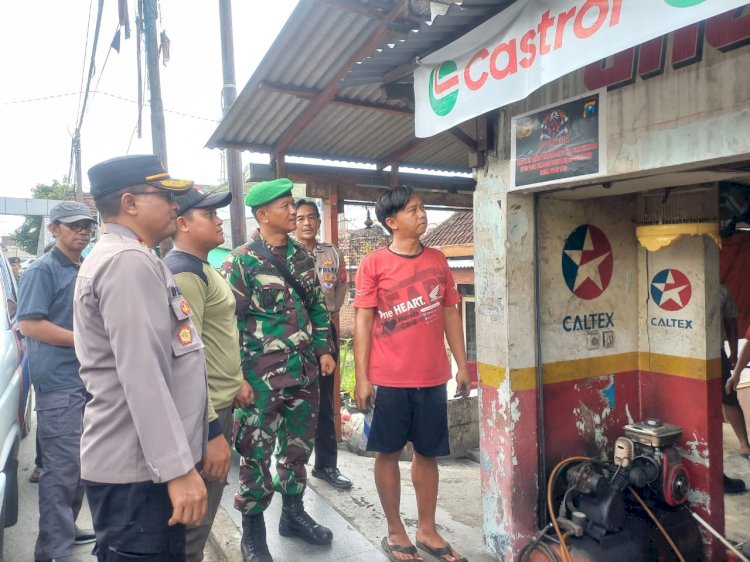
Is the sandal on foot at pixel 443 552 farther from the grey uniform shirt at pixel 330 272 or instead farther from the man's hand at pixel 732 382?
the man's hand at pixel 732 382

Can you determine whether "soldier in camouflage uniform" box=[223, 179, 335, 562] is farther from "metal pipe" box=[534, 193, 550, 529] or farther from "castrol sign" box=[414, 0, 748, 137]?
"metal pipe" box=[534, 193, 550, 529]

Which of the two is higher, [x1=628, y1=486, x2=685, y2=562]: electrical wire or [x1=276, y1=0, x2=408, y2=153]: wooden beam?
[x1=276, y1=0, x2=408, y2=153]: wooden beam

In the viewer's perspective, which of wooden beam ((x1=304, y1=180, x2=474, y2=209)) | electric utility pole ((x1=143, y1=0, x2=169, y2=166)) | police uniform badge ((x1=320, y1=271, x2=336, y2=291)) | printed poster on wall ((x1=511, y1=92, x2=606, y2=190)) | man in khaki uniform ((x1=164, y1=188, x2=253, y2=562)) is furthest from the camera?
electric utility pole ((x1=143, y1=0, x2=169, y2=166))

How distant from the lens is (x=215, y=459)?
2.06m

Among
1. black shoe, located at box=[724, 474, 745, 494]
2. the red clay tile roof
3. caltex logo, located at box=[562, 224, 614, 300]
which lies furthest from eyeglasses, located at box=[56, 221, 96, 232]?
the red clay tile roof

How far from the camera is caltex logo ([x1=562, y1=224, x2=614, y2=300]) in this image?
332cm

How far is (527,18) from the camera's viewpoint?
230cm

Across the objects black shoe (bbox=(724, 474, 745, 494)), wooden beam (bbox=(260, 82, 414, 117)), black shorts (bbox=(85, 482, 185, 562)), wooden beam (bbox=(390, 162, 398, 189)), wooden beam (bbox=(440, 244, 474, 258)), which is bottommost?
black shoe (bbox=(724, 474, 745, 494))

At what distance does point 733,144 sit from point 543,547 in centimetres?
212

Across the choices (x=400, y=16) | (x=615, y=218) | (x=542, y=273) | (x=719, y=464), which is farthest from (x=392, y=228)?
(x=719, y=464)

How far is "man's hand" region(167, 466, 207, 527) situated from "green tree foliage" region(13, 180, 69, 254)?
34.3 metres

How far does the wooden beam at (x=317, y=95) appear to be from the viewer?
3.78 meters

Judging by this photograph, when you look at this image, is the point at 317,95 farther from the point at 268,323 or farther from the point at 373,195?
the point at 268,323

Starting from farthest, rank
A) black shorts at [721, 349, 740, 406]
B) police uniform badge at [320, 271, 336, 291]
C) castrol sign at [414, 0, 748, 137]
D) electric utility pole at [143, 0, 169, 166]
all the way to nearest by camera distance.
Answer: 1. electric utility pole at [143, 0, 169, 166]
2. black shorts at [721, 349, 740, 406]
3. police uniform badge at [320, 271, 336, 291]
4. castrol sign at [414, 0, 748, 137]
